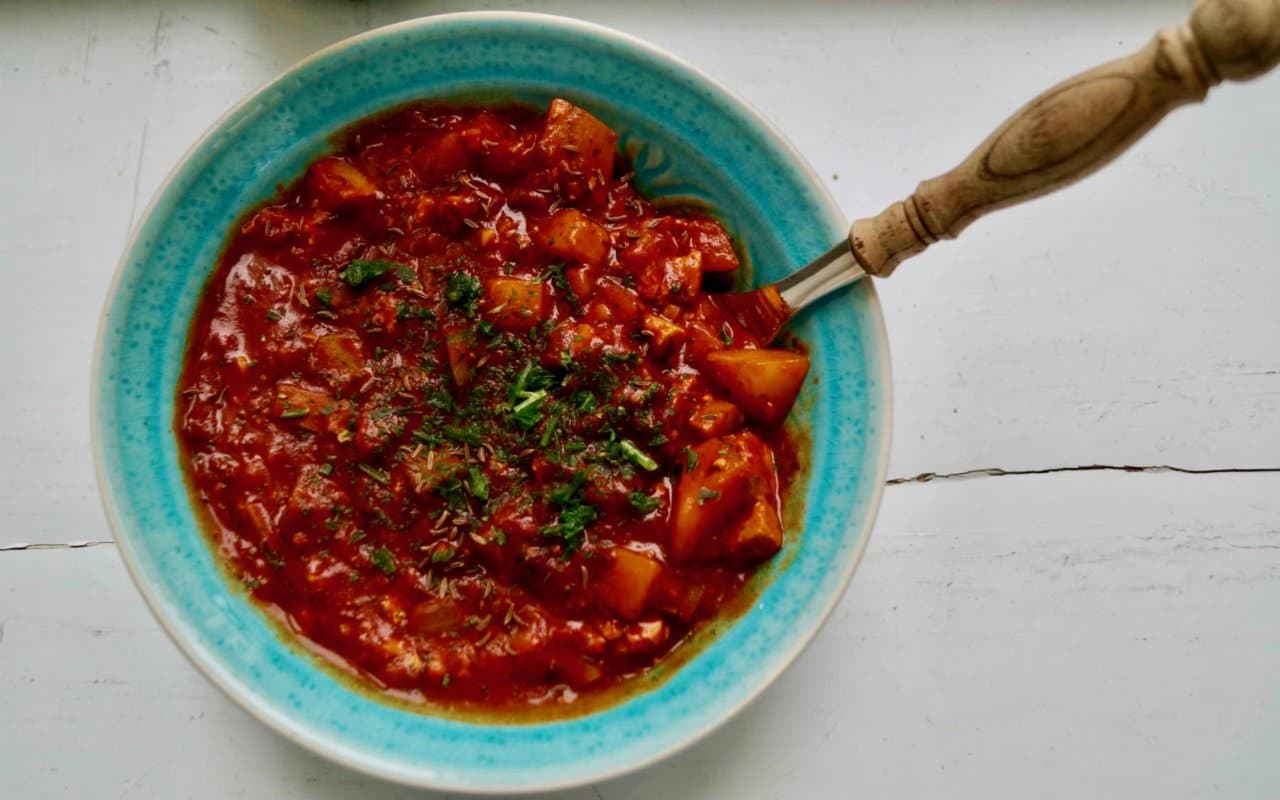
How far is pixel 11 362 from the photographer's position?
2822 millimetres

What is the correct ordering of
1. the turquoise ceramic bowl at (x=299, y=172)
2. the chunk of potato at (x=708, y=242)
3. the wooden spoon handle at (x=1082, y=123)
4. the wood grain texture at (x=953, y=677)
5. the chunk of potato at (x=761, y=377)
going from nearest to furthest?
the wooden spoon handle at (x=1082, y=123) < the turquoise ceramic bowl at (x=299, y=172) < the chunk of potato at (x=761, y=377) < the chunk of potato at (x=708, y=242) < the wood grain texture at (x=953, y=677)

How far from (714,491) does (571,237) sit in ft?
2.49

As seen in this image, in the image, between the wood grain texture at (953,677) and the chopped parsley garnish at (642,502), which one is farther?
the wood grain texture at (953,677)

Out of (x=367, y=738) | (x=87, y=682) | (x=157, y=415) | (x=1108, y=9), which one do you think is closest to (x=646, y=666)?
(x=367, y=738)

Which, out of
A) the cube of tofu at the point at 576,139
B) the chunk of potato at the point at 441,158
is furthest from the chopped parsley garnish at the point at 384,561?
the cube of tofu at the point at 576,139

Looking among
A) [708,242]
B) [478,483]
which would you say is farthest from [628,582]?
[708,242]

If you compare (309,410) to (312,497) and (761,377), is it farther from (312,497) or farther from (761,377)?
(761,377)

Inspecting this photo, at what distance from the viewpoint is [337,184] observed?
2.46m

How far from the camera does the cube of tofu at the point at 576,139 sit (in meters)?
2.46

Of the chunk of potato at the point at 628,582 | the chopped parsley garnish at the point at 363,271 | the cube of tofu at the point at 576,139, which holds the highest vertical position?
the cube of tofu at the point at 576,139

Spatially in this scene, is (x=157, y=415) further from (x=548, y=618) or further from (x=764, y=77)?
(x=764, y=77)

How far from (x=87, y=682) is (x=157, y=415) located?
96 centimetres

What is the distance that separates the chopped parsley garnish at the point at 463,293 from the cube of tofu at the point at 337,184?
1.07 ft

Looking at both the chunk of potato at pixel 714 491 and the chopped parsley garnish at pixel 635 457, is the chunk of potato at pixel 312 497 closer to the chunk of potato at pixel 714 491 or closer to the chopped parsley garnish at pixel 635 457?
the chopped parsley garnish at pixel 635 457
